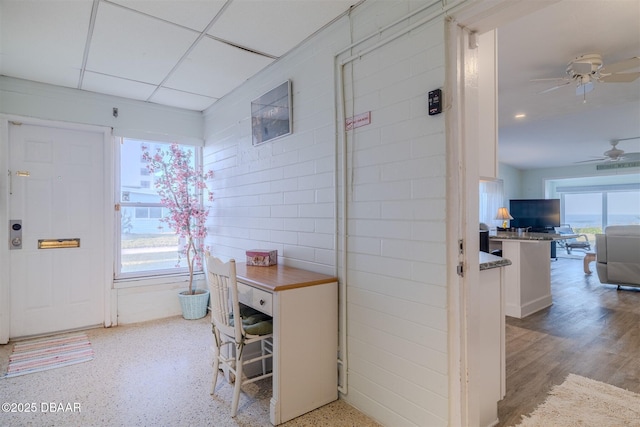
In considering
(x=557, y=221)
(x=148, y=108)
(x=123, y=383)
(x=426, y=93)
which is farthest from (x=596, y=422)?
(x=557, y=221)

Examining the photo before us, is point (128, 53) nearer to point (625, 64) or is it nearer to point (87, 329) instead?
point (87, 329)

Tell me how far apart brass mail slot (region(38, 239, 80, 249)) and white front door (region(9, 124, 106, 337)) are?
20 millimetres

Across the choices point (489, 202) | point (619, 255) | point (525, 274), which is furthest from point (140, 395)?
point (489, 202)

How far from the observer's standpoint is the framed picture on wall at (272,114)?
9.28 ft

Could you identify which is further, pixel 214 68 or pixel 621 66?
pixel 214 68

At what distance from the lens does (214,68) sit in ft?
10.1

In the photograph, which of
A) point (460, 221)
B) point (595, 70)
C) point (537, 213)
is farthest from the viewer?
point (537, 213)

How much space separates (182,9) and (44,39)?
4.04ft

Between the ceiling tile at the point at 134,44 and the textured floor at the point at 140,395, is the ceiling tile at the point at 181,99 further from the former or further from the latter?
the textured floor at the point at 140,395

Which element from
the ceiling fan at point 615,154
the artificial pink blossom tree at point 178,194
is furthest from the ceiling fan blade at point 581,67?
the ceiling fan at point 615,154

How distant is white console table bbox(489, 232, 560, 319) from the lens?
4.00 metres

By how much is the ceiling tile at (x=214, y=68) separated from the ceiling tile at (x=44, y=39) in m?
0.75

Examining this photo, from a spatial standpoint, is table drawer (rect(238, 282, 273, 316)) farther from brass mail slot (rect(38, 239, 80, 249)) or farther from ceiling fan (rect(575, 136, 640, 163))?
ceiling fan (rect(575, 136, 640, 163))

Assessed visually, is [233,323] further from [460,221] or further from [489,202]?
[489,202]
